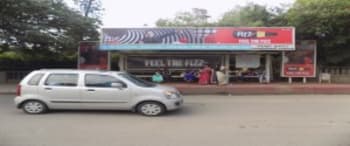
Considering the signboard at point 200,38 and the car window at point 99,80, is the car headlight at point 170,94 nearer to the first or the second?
the car window at point 99,80

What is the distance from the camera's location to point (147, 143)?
7.36 meters

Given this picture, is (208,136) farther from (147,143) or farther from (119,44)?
(119,44)

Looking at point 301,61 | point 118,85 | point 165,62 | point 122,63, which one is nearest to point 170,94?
point 118,85

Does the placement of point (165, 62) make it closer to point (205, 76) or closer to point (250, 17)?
point (205, 76)

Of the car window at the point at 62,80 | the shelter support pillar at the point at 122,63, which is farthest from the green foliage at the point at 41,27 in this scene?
the car window at the point at 62,80

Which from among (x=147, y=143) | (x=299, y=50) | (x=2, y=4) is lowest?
(x=147, y=143)

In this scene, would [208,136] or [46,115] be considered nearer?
[208,136]

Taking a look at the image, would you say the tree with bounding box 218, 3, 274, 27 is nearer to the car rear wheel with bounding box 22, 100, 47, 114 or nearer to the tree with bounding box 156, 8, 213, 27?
the tree with bounding box 156, 8, 213, 27

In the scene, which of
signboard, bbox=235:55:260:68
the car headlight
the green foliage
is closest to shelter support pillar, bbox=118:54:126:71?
the green foliage

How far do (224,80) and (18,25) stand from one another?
11.4 m

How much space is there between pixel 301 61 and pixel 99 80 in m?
13.3

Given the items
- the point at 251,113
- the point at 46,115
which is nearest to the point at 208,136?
the point at 251,113

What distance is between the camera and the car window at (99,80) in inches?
444

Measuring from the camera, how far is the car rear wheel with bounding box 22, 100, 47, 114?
37.2 feet
